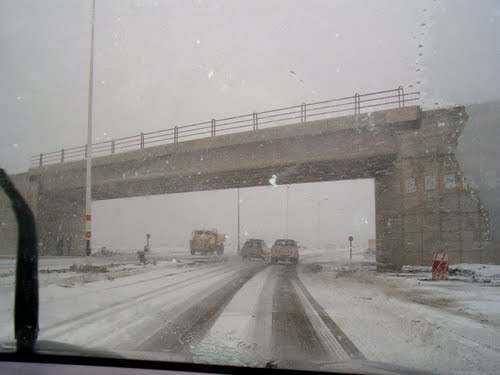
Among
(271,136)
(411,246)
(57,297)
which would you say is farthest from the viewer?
(271,136)

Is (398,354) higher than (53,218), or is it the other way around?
(53,218)

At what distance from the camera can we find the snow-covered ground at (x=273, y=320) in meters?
5.32

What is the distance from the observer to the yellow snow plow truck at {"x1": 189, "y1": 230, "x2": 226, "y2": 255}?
1426 inches

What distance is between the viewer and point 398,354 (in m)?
5.32

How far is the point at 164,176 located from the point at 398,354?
2316 cm

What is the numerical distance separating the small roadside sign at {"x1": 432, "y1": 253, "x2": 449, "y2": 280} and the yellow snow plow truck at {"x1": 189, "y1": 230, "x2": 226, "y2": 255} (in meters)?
21.8

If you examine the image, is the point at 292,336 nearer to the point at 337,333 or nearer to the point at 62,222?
the point at 337,333

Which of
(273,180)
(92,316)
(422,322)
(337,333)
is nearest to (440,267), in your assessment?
(422,322)

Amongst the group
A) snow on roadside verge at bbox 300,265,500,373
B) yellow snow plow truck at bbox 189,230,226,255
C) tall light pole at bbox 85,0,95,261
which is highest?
tall light pole at bbox 85,0,95,261

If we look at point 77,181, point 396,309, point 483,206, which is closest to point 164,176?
point 77,181

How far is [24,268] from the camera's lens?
410cm

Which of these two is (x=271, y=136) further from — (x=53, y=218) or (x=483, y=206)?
(x=53, y=218)

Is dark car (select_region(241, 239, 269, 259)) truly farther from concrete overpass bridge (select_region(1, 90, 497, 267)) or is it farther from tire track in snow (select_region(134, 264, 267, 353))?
tire track in snow (select_region(134, 264, 267, 353))

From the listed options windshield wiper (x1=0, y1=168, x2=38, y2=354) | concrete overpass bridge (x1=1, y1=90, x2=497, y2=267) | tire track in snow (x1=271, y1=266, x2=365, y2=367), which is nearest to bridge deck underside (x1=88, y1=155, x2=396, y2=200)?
concrete overpass bridge (x1=1, y1=90, x2=497, y2=267)
